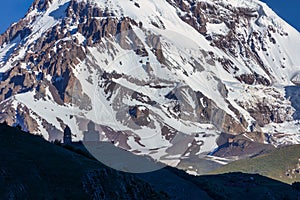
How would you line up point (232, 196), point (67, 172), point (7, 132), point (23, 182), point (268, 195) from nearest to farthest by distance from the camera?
point (23, 182) < point (67, 172) < point (7, 132) < point (232, 196) < point (268, 195)

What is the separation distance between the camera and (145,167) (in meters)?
117

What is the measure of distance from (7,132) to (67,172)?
31.4 feet

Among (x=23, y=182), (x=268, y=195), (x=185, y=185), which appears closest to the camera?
(x=23, y=182)

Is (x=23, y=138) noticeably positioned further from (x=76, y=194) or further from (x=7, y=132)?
(x=76, y=194)

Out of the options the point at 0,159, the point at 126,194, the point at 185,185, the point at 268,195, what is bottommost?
the point at 268,195

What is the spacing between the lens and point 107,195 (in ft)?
193

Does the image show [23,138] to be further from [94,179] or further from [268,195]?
[268,195]

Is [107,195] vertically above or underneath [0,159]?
underneath

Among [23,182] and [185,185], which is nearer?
[23,182]

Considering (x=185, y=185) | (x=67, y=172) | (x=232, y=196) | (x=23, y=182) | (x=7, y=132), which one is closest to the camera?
(x=23, y=182)

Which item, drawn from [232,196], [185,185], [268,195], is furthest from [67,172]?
[268,195]

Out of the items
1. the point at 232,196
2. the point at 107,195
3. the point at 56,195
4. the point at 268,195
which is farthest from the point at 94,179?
the point at 268,195

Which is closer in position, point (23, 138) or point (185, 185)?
point (23, 138)

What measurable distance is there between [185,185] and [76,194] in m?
48.0
